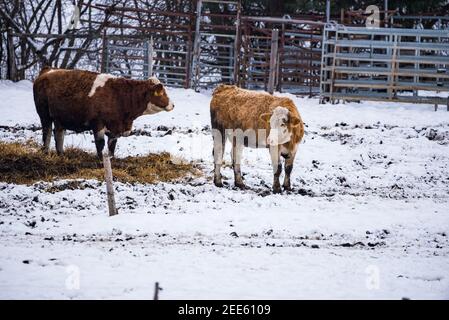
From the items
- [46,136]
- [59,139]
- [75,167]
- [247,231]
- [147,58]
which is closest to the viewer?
[247,231]

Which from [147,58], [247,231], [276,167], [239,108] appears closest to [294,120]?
[276,167]

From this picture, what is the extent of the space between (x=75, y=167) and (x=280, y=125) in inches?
127

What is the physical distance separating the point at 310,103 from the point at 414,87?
9.10 feet

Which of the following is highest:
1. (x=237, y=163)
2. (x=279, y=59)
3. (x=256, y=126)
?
(x=279, y=59)

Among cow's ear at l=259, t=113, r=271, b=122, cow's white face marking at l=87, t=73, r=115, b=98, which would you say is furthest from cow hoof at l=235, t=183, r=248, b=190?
cow's white face marking at l=87, t=73, r=115, b=98

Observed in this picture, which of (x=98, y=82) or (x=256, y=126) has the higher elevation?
(x=98, y=82)

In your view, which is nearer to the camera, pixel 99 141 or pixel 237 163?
pixel 237 163

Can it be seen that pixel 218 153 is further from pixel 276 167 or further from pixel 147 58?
pixel 147 58

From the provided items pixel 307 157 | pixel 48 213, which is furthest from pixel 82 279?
pixel 307 157

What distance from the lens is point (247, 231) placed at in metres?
7.50

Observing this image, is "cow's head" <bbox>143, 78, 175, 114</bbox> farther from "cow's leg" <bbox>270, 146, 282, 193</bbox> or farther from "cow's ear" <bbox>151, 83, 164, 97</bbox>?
"cow's leg" <bbox>270, 146, 282, 193</bbox>

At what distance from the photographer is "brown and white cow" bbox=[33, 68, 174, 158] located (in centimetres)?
1089

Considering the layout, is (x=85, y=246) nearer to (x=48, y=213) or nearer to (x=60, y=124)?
(x=48, y=213)

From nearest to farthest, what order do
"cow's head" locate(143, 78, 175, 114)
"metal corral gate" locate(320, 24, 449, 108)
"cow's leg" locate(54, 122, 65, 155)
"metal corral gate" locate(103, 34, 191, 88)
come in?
"cow's leg" locate(54, 122, 65, 155), "cow's head" locate(143, 78, 175, 114), "metal corral gate" locate(320, 24, 449, 108), "metal corral gate" locate(103, 34, 191, 88)
